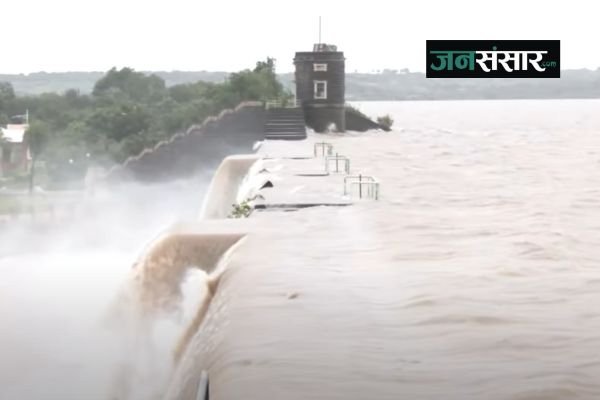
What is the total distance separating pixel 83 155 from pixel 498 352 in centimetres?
4064

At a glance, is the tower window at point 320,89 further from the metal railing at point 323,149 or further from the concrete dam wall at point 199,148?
the metal railing at point 323,149

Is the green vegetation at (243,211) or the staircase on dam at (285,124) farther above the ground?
the staircase on dam at (285,124)

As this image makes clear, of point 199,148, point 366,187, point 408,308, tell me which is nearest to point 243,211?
point 366,187

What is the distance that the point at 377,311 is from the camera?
977 cm

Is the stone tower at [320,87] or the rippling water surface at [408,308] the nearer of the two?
the rippling water surface at [408,308]

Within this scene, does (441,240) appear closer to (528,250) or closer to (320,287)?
(528,250)

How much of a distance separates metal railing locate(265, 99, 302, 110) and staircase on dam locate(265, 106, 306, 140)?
5.2 inches

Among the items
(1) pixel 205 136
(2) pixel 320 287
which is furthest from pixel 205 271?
(1) pixel 205 136

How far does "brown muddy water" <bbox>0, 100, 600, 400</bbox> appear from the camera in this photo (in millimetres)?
7902

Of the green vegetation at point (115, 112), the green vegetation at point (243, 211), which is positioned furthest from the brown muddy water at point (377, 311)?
the green vegetation at point (115, 112)

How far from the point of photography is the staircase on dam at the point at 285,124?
112ft

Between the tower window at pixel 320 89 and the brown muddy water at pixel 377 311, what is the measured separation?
52.4 ft

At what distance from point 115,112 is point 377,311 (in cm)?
4051

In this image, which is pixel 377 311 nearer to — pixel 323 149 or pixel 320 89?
pixel 323 149
